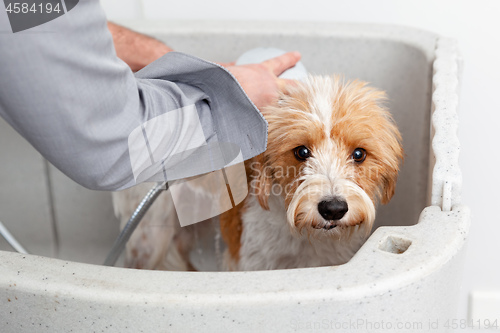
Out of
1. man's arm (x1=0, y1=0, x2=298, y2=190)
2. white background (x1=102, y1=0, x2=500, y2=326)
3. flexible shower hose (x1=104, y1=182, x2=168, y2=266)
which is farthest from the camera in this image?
white background (x1=102, y1=0, x2=500, y2=326)

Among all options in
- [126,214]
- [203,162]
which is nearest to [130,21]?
[126,214]

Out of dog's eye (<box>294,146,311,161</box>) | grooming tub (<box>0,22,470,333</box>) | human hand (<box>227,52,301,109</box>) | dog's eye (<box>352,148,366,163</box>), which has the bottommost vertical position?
dog's eye (<box>352,148,366,163</box>)

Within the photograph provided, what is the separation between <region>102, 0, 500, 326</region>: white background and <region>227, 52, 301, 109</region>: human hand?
39cm

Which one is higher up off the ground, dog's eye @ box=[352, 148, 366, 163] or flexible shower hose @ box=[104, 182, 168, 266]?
dog's eye @ box=[352, 148, 366, 163]

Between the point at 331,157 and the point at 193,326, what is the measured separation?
17.1 inches

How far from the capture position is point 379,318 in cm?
59

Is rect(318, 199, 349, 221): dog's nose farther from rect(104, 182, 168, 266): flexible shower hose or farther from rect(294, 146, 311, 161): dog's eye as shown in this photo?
rect(104, 182, 168, 266): flexible shower hose

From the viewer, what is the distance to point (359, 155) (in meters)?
0.97

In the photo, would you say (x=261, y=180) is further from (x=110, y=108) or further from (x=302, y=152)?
(x=110, y=108)

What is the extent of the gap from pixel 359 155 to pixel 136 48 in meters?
0.50

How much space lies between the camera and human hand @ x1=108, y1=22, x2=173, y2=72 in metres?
1.15

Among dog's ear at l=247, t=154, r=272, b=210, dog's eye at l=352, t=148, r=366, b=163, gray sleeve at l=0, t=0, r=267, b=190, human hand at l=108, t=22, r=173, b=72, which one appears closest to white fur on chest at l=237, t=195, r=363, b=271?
dog's ear at l=247, t=154, r=272, b=210

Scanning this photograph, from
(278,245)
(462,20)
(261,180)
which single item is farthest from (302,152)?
(462,20)

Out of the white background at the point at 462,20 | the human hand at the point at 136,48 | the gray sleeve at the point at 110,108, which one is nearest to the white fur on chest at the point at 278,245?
the gray sleeve at the point at 110,108
